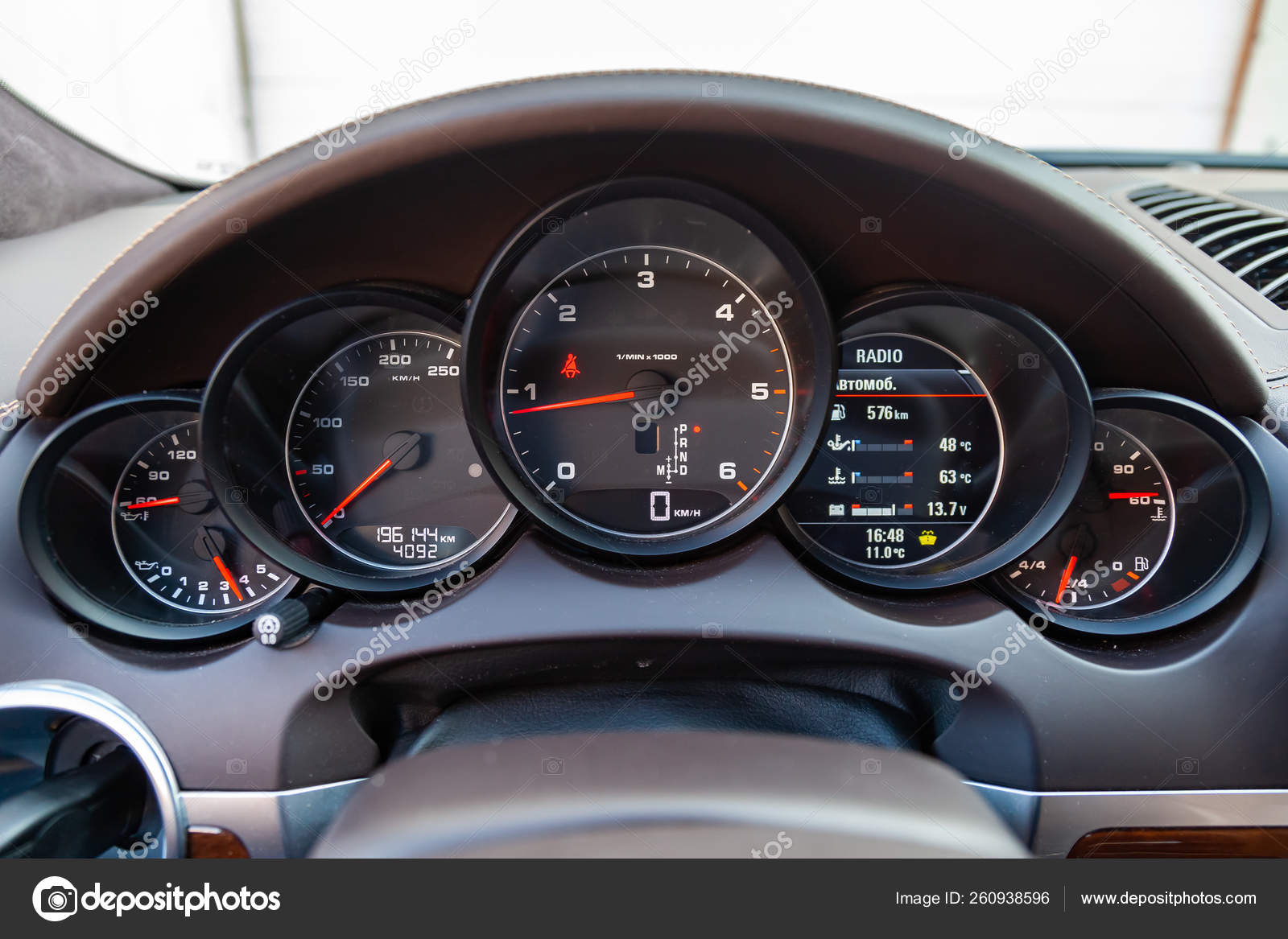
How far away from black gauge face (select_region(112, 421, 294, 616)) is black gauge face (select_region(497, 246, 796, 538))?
0.73 meters

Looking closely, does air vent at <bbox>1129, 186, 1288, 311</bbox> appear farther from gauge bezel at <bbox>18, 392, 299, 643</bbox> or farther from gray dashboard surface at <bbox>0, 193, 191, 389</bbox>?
gray dashboard surface at <bbox>0, 193, 191, 389</bbox>

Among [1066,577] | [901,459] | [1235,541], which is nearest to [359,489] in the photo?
[901,459]

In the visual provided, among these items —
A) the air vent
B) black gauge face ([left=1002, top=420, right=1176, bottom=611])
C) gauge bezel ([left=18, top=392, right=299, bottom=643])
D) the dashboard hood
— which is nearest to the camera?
Answer: the dashboard hood

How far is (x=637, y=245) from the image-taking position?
1.98m

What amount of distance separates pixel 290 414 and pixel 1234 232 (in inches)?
104

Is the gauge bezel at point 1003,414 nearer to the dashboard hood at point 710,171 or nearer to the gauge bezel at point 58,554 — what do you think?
the dashboard hood at point 710,171

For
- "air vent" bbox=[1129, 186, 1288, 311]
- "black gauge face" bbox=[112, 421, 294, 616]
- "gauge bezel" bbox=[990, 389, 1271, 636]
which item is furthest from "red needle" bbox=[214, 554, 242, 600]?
"air vent" bbox=[1129, 186, 1288, 311]

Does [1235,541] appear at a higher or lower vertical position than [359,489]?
higher

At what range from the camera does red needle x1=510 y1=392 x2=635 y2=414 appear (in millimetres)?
2039

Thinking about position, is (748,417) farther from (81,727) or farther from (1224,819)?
(81,727)

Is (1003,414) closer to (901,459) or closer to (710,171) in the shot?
(901,459)

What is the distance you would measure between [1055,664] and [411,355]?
1.63m
